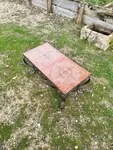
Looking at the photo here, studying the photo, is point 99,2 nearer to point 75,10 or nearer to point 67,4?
point 75,10

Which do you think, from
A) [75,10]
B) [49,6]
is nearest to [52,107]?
[75,10]

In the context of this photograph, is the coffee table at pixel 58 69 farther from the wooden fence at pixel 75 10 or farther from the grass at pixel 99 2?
the grass at pixel 99 2

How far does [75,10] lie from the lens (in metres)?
6.88

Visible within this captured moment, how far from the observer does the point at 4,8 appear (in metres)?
7.64

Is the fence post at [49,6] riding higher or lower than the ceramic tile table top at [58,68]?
higher

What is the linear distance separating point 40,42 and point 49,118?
2722 millimetres

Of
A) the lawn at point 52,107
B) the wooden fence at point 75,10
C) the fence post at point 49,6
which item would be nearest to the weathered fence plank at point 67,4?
the wooden fence at point 75,10

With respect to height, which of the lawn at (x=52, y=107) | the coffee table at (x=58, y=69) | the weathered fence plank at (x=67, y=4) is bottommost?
the lawn at (x=52, y=107)

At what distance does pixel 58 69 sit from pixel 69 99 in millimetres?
715

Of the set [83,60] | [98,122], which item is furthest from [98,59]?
[98,122]

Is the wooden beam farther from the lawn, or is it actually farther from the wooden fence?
the lawn

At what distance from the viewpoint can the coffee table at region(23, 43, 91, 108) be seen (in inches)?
167

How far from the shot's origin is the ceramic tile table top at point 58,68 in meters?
4.26

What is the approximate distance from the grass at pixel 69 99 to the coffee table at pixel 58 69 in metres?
0.32
